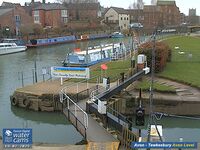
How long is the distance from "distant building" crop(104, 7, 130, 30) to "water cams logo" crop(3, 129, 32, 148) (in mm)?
129257

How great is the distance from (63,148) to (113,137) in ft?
8.36

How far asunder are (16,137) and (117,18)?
440 feet

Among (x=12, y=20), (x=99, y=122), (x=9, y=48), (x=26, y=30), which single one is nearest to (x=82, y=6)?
(x=12, y=20)

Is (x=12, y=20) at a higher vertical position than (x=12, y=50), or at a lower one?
higher

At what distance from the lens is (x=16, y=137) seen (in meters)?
17.8

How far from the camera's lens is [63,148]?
61.2 ft

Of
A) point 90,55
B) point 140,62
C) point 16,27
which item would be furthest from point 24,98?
point 16,27

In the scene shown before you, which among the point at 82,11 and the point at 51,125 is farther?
the point at 82,11

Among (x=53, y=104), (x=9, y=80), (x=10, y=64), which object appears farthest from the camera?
(x=10, y=64)

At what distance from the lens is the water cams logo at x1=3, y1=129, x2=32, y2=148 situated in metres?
17.7

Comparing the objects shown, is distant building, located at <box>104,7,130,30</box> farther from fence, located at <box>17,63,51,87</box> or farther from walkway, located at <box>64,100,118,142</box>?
walkway, located at <box>64,100,118,142</box>

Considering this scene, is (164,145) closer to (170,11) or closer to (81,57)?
(81,57)

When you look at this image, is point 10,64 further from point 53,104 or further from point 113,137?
point 113,137

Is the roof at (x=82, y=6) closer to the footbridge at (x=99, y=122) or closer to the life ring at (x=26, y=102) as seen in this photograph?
the life ring at (x=26, y=102)
